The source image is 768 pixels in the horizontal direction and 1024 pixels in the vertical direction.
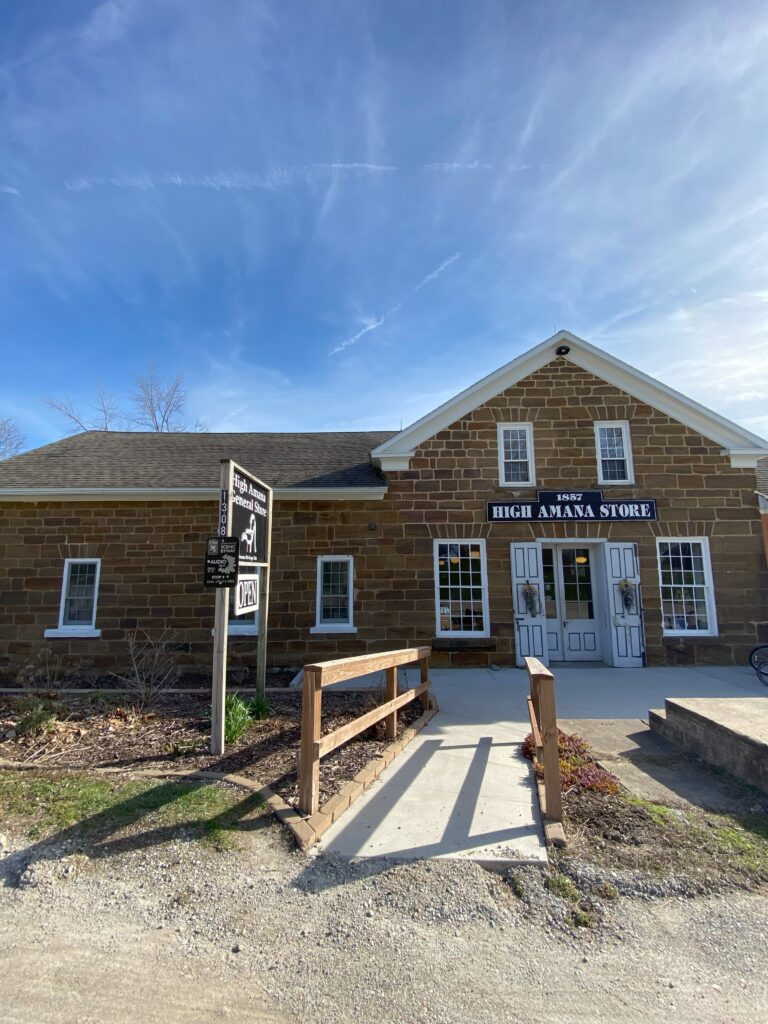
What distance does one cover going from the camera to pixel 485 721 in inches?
267

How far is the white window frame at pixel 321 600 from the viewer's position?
10.8 meters

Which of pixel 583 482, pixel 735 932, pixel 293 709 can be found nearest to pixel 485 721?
pixel 293 709

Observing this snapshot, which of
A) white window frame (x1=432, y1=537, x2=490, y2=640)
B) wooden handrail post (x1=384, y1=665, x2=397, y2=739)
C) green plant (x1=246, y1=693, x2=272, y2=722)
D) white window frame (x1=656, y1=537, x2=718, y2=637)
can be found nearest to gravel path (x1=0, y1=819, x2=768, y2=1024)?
wooden handrail post (x1=384, y1=665, x2=397, y2=739)

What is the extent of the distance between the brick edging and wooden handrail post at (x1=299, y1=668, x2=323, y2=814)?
100 mm

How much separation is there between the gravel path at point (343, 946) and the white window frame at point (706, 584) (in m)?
8.30

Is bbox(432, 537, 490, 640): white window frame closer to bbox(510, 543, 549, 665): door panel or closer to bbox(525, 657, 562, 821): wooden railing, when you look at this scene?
bbox(510, 543, 549, 665): door panel

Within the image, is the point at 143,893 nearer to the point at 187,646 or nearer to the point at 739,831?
the point at 739,831

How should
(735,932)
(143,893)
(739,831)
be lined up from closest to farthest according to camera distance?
1. (735,932)
2. (143,893)
3. (739,831)

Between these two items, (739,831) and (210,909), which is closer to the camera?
(210,909)

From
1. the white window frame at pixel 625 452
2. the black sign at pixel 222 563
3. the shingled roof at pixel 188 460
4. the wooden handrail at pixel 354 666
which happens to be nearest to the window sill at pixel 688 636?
the white window frame at pixel 625 452

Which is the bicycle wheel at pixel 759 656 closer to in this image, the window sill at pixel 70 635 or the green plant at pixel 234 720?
the green plant at pixel 234 720

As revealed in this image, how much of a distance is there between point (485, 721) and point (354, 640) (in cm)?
441

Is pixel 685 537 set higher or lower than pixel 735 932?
higher

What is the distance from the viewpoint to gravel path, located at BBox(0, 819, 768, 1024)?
2.34 metres
